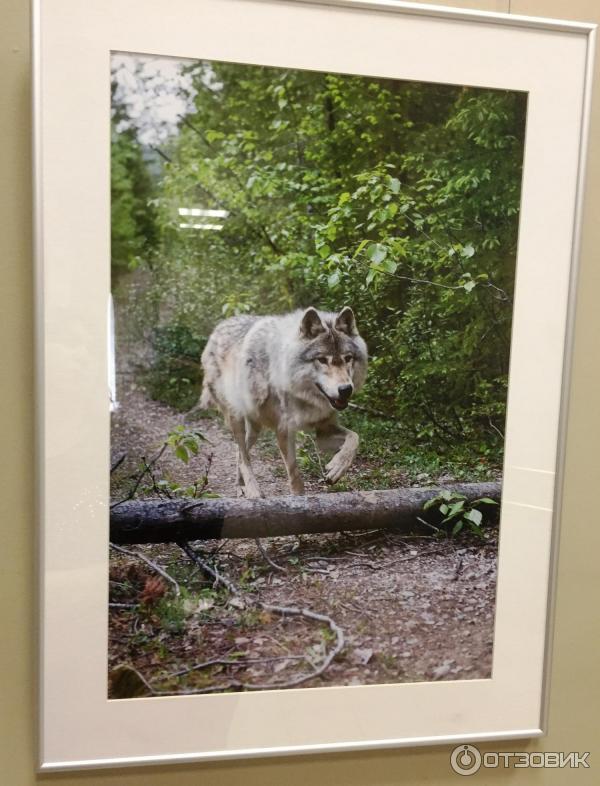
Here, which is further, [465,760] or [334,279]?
[465,760]

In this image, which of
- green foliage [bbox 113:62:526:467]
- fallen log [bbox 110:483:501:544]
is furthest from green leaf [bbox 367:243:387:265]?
fallen log [bbox 110:483:501:544]

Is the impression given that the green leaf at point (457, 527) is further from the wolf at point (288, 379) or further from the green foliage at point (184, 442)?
the green foliage at point (184, 442)

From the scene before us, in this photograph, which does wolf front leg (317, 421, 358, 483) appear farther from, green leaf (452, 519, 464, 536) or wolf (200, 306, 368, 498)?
green leaf (452, 519, 464, 536)

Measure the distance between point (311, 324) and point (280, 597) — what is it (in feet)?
1.35

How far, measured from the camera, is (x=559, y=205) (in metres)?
1.00

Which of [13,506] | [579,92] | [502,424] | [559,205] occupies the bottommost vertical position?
[13,506]

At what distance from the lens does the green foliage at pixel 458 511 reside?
3.23ft

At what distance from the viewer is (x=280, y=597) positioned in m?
0.94

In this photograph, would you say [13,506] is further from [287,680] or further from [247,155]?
[247,155]

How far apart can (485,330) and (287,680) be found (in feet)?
2.04

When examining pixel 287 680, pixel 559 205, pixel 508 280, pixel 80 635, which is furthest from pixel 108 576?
pixel 559 205

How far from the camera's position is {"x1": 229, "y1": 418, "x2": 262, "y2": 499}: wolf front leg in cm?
92

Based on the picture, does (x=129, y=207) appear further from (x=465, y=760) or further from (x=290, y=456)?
(x=465, y=760)

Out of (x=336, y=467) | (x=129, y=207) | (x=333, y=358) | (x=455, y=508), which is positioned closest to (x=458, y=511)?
(x=455, y=508)
